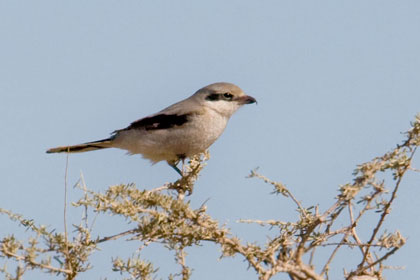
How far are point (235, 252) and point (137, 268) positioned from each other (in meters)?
0.44

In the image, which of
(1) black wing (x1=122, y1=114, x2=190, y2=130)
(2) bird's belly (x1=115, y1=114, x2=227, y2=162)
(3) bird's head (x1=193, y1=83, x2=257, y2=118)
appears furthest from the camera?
(3) bird's head (x1=193, y1=83, x2=257, y2=118)

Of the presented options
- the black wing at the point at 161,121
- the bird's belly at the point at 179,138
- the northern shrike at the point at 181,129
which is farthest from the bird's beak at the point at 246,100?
the black wing at the point at 161,121

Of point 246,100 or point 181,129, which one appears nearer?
point 181,129

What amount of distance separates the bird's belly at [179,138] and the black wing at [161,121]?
37 millimetres

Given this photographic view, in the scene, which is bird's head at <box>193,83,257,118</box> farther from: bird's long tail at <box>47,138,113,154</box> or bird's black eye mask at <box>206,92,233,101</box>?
bird's long tail at <box>47,138,113,154</box>

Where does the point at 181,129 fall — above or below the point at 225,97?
below

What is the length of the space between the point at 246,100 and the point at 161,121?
28.7 inches

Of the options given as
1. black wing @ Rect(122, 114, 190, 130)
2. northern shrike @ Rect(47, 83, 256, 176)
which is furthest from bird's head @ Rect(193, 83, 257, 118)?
black wing @ Rect(122, 114, 190, 130)

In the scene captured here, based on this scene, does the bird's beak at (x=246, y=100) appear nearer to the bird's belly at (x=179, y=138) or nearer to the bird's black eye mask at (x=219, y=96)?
the bird's black eye mask at (x=219, y=96)

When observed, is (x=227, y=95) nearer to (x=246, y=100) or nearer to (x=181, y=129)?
(x=246, y=100)

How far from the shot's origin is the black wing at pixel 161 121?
5039 millimetres

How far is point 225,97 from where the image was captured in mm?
5340

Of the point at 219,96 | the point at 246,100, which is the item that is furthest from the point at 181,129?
the point at 246,100

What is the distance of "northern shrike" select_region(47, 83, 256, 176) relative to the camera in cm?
490
